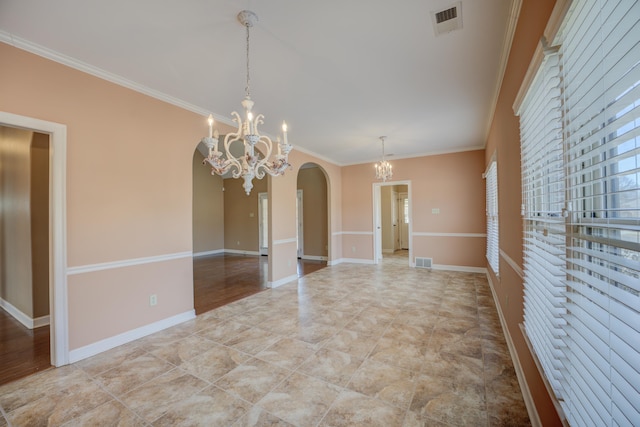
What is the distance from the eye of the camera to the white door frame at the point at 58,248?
236 cm

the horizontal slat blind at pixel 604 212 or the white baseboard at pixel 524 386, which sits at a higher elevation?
the horizontal slat blind at pixel 604 212

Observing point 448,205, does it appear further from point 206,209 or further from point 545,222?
point 206,209

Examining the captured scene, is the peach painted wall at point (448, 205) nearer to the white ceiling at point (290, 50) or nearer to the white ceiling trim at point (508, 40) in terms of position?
the white ceiling at point (290, 50)

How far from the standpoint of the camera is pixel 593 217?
0.95m

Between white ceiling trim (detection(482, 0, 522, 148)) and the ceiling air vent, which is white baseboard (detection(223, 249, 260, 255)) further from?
the ceiling air vent

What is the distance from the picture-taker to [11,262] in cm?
363

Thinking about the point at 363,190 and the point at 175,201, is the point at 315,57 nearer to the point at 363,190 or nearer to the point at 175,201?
the point at 175,201

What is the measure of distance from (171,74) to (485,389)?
3.98m

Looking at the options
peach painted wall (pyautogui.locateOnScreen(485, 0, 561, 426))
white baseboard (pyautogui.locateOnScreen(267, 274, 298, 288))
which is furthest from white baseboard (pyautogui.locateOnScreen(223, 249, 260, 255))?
peach painted wall (pyautogui.locateOnScreen(485, 0, 561, 426))

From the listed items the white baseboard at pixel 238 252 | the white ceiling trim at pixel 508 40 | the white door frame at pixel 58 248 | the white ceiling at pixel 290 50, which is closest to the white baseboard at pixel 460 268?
the white ceiling at pixel 290 50

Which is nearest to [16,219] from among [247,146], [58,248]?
[58,248]

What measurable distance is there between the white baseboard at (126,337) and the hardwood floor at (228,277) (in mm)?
347

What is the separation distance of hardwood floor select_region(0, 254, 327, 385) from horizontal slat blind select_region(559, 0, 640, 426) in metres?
3.73

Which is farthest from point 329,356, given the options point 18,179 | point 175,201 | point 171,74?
point 18,179
